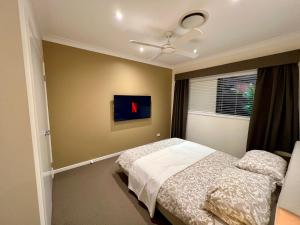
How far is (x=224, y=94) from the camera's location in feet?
10.3

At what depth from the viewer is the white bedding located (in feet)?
5.29

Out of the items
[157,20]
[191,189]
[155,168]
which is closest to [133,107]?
[155,168]

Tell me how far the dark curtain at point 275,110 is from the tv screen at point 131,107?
2.37 metres

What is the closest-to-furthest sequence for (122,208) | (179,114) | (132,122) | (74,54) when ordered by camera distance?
(122,208) < (74,54) < (132,122) < (179,114)

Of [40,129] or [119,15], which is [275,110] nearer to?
[119,15]

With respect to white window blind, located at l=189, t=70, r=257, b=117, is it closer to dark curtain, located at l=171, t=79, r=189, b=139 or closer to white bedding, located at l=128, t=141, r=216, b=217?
dark curtain, located at l=171, t=79, r=189, b=139

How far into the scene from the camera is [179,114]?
4.01 m

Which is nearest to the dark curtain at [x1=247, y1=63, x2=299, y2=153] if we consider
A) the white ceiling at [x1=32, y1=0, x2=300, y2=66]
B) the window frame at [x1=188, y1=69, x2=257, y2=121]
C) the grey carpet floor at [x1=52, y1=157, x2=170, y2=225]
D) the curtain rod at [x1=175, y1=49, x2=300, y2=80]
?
the curtain rod at [x1=175, y1=49, x2=300, y2=80]

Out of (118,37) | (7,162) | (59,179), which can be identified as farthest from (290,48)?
(59,179)

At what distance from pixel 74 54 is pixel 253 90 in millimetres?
3609

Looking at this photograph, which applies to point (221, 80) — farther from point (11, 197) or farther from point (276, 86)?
point (11, 197)

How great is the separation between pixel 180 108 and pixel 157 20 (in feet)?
8.42

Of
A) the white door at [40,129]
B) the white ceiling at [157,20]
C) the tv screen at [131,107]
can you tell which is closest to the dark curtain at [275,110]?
the white ceiling at [157,20]

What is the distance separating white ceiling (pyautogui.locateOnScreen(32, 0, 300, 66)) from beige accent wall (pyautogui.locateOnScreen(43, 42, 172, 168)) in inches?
15.9
